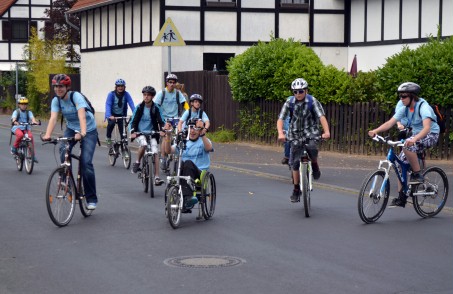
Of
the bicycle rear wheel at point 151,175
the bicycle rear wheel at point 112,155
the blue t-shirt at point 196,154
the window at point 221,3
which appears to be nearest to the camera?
the blue t-shirt at point 196,154

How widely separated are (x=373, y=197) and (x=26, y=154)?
935 centimetres

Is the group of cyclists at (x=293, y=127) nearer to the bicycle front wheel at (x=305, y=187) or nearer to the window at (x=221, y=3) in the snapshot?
the bicycle front wheel at (x=305, y=187)

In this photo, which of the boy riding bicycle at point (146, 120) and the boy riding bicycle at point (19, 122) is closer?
the boy riding bicycle at point (146, 120)

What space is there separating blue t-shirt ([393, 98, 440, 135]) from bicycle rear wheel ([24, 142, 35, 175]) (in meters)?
8.63

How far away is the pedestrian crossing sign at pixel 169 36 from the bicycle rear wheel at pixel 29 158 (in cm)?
459

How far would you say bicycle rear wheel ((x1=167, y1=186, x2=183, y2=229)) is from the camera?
10830 mm

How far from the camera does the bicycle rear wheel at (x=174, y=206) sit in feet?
35.5

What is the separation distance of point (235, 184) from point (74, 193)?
5045 mm

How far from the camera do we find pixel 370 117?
2186 centimetres

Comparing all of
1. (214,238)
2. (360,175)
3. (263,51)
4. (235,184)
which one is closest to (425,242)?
(214,238)

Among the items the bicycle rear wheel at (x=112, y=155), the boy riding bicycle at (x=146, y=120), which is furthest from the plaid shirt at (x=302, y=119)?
the bicycle rear wheel at (x=112, y=155)

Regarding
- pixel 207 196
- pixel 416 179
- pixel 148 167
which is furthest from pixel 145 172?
pixel 416 179

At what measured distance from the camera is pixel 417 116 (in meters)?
12.0

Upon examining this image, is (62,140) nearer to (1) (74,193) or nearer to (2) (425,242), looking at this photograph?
(1) (74,193)
